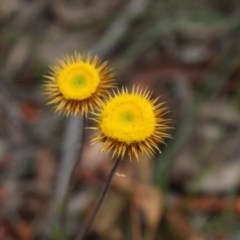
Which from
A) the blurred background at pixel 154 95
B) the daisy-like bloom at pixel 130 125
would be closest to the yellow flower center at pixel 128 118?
the daisy-like bloom at pixel 130 125

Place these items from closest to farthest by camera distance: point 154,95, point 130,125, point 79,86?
point 130,125 → point 79,86 → point 154,95

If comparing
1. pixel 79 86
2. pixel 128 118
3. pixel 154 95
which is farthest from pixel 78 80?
pixel 154 95

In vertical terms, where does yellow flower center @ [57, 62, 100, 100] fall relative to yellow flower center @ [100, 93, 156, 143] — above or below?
above

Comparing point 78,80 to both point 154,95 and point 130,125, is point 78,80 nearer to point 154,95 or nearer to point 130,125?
point 130,125

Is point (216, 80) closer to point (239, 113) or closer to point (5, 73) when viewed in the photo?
point (239, 113)

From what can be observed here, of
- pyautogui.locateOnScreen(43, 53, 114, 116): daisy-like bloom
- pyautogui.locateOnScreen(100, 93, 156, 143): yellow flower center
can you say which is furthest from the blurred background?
pyautogui.locateOnScreen(100, 93, 156, 143): yellow flower center

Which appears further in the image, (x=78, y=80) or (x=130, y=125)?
(x=78, y=80)

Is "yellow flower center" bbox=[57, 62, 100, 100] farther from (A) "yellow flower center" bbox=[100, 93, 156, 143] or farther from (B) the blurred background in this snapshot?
(B) the blurred background

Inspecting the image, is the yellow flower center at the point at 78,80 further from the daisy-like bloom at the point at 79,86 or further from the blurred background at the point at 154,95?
the blurred background at the point at 154,95

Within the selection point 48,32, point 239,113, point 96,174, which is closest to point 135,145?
point 96,174

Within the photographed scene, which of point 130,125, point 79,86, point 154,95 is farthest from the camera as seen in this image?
point 154,95
